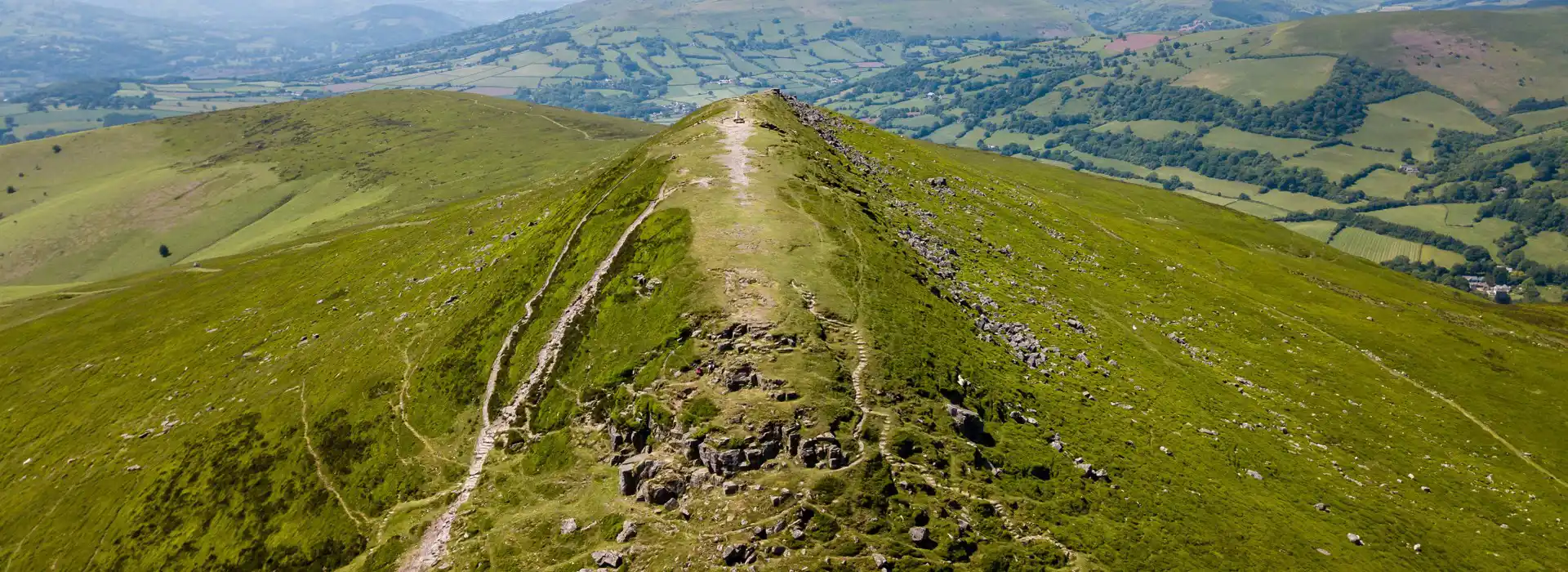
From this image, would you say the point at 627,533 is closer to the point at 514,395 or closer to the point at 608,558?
the point at 608,558

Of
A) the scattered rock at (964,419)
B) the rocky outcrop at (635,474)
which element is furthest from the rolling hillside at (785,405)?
the scattered rock at (964,419)

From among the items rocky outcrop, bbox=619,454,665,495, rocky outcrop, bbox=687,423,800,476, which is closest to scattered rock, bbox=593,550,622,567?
rocky outcrop, bbox=619,454,665,495

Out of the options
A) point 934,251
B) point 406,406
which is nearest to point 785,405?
point 934,251

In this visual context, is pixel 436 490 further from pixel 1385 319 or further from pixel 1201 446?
pixel 1385 319

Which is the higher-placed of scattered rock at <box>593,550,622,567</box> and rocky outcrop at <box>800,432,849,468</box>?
rocky outcrop at <box>800,432,849,468</box>

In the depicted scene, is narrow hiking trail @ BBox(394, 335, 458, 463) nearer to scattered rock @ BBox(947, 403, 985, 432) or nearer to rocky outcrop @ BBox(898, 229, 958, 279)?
scattered rock @ BBox(947, 403, 985, 432)

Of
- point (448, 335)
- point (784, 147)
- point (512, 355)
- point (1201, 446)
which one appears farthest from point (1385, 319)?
point (448, 335)
